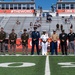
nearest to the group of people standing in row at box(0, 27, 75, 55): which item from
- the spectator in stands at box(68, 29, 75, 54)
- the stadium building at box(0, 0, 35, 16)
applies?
the spectator in stands at box(68, 29, 75, 54)

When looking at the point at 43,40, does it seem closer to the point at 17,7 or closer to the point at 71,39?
the point at 71,39

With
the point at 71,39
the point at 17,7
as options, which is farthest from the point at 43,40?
the point at 17,7

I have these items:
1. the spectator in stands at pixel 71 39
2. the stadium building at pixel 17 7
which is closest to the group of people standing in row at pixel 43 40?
the spectator in stands at pixel 71 39

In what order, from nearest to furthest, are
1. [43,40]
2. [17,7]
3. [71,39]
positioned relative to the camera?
[43,40] < [71,39] < [17,7]

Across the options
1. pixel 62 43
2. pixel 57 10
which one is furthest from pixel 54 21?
pixel 62 43

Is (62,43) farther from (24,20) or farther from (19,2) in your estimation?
(19,2)

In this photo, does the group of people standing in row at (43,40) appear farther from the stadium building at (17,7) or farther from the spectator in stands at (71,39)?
the stadium building at (17,7)

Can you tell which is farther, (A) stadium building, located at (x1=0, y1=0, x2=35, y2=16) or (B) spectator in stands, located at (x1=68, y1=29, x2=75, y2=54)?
(A) stadium building, located at (x1=0, y1=0, x2=35, y2=16)

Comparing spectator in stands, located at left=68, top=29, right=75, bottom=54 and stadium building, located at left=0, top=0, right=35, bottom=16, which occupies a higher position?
stadium building, located at left=0, top=0, right=35, bottom=16

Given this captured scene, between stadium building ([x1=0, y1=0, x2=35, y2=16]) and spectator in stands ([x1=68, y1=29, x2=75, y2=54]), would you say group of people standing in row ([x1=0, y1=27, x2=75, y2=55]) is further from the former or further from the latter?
stadium building ([x1=0, y1=0, x2=35, y2=16])

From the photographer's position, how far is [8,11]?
2645 inches

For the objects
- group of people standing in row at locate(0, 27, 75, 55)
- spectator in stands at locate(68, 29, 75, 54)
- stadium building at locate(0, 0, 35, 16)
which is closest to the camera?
group of people standing in row at locate(0, 27, 75, 55)

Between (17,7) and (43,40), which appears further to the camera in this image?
(17,7)

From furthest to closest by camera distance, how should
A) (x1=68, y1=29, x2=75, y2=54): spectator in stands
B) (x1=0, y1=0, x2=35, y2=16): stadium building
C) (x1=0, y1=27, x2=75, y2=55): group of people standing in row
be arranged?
(x1=0, y1=0, x2=35, y2=16): stadium building, (x1=68, y1=29, x2=75, y2=54): spectator in stands, (x1=0, y1=27, x2=75, y2=55): group of people standing in row
